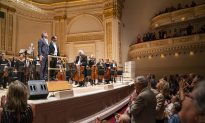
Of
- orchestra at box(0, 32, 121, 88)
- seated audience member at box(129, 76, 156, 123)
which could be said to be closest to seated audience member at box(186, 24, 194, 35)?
orchestra at box(0, 32, 121, 88)

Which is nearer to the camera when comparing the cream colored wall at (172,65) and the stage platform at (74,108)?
the stage platform at (74,108)

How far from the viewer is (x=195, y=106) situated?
1031mm

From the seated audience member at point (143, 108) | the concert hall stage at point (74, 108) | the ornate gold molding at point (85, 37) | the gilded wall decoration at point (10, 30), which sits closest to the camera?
the seated audience member at point (143, 108)

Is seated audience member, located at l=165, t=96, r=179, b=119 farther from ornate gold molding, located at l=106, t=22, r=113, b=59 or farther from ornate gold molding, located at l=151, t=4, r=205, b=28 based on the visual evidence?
ornate gold molding, located at l=151, t=4, r=205, b=28

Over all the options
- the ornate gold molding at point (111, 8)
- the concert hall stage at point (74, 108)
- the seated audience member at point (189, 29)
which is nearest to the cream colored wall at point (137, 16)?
the ornate gold molding at point (111, 8)

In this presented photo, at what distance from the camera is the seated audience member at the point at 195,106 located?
1006 millimetres

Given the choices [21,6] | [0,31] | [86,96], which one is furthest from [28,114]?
[21,6]

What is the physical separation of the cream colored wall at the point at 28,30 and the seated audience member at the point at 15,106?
1327 centimetres

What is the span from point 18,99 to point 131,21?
640 inches

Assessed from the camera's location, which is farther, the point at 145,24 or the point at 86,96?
the point at 145,24

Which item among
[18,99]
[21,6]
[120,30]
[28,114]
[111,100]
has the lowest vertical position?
[111,100]

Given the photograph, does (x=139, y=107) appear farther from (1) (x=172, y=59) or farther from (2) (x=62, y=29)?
(2) (x=62, y=29)

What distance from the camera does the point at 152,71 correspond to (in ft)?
54.2

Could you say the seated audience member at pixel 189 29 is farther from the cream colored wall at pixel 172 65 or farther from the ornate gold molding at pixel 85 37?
the ornate gold molding at pixel 85 37
